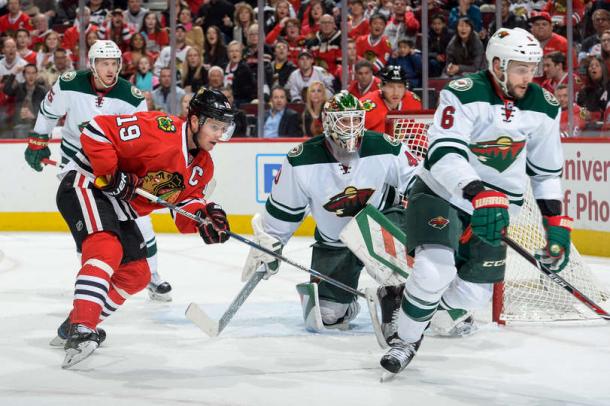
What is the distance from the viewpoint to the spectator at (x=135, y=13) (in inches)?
333

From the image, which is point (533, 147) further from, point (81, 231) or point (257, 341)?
point (81, 231)

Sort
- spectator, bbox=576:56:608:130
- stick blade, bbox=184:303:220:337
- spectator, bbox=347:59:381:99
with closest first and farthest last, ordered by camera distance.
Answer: stick blade, bbox=184:303:220:337 → spectator, bbox=576:56:608:130 → spectator, bbox=347:59:381:99

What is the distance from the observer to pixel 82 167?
12.1 feet

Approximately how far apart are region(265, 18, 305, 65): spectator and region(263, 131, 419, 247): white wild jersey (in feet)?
12.2

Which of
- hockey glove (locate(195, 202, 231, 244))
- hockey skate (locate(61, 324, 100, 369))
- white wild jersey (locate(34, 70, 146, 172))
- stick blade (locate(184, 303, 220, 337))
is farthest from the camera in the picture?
white wild jersey (locate(34, 70, 146, 172))

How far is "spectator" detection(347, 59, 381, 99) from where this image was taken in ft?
23.1

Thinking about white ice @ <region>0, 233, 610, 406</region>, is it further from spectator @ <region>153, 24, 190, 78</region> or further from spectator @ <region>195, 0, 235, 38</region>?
spectator @ <region>195, 0, 235, 38</region>

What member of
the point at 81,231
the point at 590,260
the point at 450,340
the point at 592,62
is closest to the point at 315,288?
the point at 450,340

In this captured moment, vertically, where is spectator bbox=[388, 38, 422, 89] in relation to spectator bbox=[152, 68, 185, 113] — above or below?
above

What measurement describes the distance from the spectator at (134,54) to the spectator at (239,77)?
73 cm

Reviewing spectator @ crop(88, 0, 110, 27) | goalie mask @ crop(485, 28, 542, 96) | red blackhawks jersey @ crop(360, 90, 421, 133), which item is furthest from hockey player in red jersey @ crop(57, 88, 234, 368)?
spectator @ crop(88, 0, 110, 27)

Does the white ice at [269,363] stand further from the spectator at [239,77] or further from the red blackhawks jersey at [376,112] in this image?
the spectator at [239,77]

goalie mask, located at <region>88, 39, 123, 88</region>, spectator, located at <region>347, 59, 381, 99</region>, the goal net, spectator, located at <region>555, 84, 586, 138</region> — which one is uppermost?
goalie mask, located at <region>88, 39, 123, 88</region>

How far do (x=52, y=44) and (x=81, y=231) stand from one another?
4842mm
